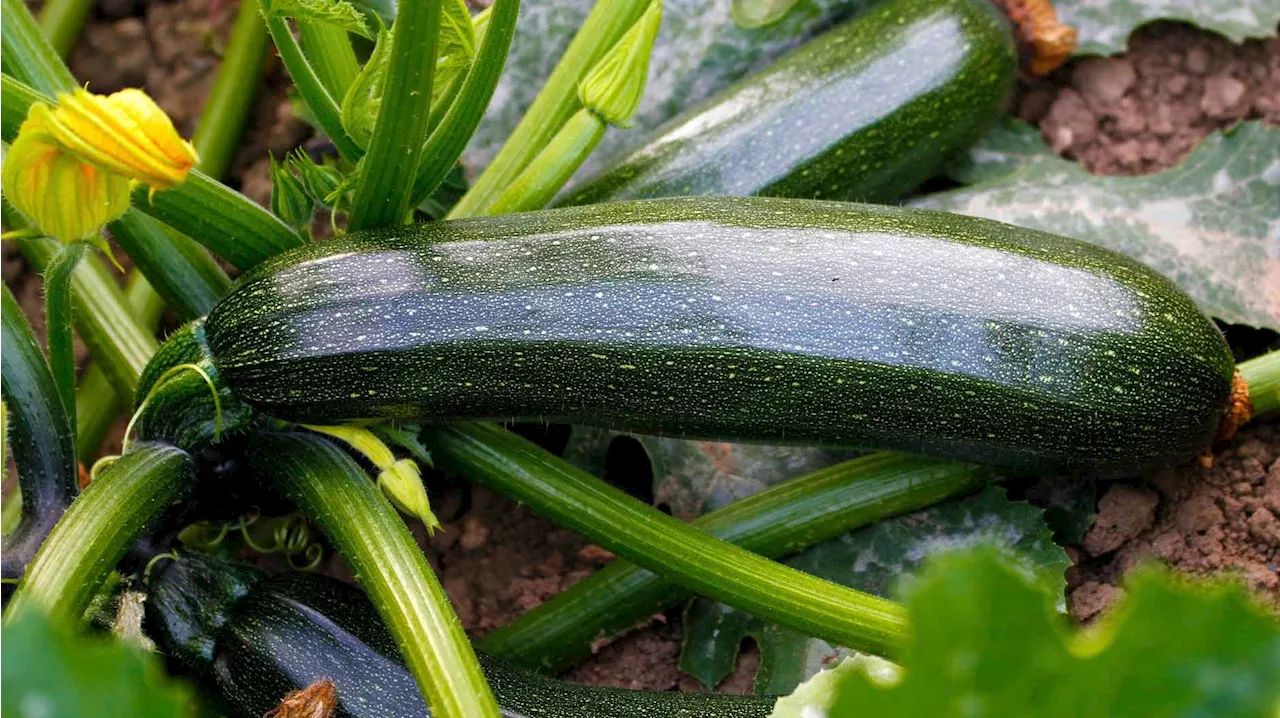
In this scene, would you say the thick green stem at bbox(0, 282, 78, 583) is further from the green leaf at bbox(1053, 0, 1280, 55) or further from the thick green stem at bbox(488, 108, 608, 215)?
the green leaf at bbox(1053, 0, 1280, 55)

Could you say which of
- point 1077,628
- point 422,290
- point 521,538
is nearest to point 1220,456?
point 1077,628

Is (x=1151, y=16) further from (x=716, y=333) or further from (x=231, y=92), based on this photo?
(x=231, y=92)

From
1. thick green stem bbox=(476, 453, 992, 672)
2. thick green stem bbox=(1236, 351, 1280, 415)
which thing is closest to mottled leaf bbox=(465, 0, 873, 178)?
thick green stem bbox=(476, 453, 992, 672)

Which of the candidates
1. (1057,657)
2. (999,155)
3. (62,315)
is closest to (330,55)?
(62,315)

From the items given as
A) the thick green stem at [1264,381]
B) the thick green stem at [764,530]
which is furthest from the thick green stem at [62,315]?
the thick green stem at [1264,381]

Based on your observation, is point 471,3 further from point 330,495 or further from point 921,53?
point 330,495

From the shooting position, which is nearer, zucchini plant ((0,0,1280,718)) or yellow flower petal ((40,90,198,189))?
yellow flower petal ((40,90,198,189))
